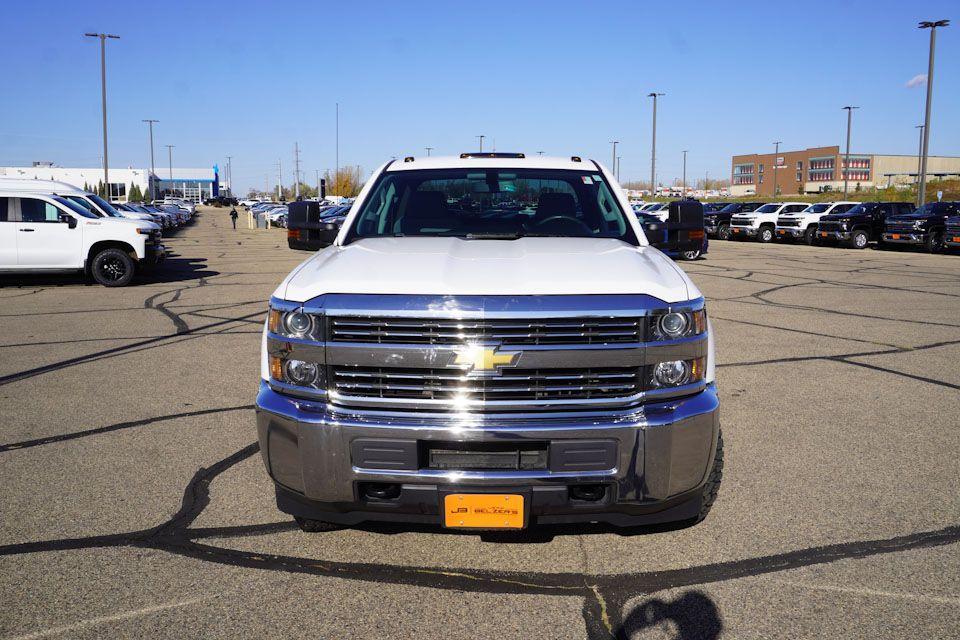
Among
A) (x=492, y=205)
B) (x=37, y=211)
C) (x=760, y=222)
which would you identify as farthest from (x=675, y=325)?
(x=760, y=222)

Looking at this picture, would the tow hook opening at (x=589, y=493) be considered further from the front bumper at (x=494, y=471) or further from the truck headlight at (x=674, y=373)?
the truck headlight at (x=674, y=373)

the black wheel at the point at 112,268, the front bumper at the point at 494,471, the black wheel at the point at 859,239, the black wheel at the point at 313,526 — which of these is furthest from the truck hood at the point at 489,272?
Result: the black wheel at the point at 859,239

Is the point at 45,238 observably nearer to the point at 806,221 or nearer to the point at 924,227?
the point at 924,227

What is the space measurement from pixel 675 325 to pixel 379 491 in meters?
1.44

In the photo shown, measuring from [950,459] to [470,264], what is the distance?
3.52m

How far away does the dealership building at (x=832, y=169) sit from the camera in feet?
422

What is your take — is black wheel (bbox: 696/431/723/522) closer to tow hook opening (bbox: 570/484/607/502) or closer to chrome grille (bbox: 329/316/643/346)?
tow hook opening (bbox: 570/484/607/502)

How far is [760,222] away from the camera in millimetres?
36156

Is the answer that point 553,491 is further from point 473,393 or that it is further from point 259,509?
point 259,509

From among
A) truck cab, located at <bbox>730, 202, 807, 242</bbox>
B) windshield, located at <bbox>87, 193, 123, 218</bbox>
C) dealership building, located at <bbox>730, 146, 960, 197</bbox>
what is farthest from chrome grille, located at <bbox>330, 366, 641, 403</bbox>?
dealership building, located at <bbox>730, 146, 960, 197</bbox>

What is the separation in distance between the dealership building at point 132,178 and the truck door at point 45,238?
63.9m

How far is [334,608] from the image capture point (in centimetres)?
334

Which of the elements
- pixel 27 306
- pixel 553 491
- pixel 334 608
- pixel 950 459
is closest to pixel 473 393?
pixel 553 491

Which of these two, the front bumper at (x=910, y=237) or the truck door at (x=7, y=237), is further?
the front bumper at (x=910, y=237)
